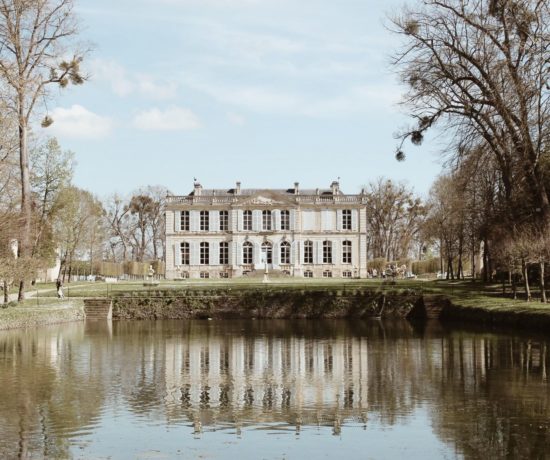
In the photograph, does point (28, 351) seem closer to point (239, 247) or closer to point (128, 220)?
point (239, 247)

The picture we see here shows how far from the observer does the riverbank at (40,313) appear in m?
22.2

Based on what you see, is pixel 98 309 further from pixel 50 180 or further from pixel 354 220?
pixel 354 220

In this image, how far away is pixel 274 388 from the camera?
11.5 meters

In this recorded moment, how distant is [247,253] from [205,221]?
3697mm

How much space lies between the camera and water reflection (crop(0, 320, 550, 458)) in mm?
8461

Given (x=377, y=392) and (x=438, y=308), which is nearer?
(x=377, y=392)

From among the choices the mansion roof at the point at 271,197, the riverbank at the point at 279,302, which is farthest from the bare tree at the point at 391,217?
the riverbank at the point at 279,302

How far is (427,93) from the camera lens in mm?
21016

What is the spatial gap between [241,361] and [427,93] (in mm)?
9737

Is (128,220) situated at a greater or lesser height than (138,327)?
greater

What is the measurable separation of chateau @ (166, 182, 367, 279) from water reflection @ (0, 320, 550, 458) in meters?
33.9

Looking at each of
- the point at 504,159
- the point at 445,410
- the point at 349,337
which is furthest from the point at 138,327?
the point at 445,410

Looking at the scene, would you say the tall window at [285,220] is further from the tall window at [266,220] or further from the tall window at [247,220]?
the tall window at [247,220]

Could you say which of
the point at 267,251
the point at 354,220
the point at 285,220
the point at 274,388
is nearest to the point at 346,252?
the point at 354,220
